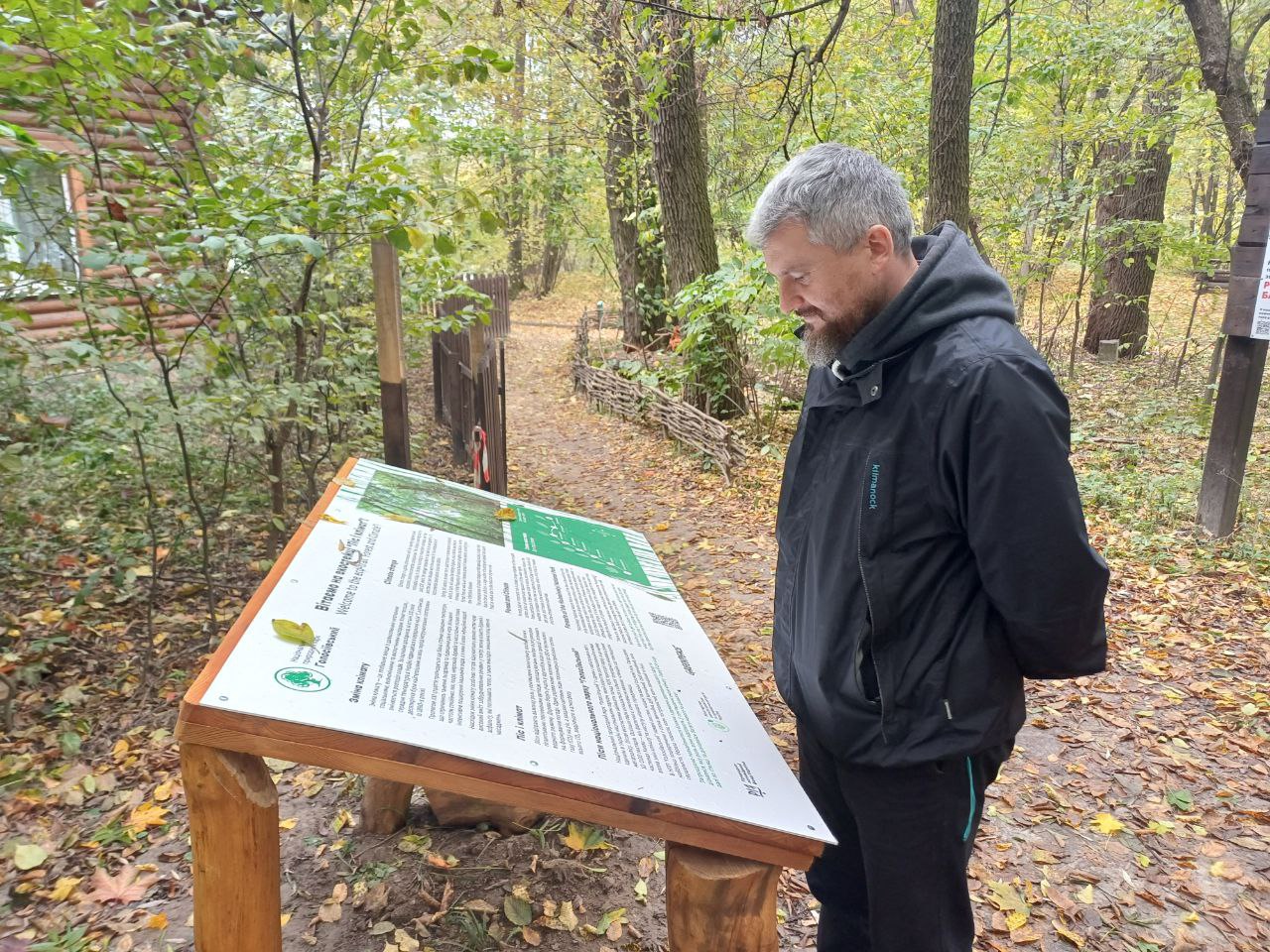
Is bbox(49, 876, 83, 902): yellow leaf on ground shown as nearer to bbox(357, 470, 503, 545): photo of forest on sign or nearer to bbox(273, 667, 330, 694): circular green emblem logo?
bbox(357, 470, 503, 545): photo of forest on sign

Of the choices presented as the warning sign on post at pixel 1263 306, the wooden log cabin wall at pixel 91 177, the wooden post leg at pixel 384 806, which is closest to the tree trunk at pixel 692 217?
the warning sign on post at pixel 1263 306

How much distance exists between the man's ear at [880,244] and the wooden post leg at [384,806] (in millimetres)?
2447

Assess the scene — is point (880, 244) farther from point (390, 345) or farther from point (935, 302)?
point (390, 345)

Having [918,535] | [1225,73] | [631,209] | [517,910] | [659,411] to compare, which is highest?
[1225,73]

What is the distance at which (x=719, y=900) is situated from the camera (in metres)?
1.58

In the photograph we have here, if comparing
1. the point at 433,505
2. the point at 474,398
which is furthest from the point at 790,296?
the point at 474,398

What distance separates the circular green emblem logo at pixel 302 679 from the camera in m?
1.45

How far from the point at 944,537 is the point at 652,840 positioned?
2.15m

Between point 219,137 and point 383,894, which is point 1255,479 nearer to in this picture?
point 383,894

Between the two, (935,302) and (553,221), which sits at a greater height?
(553,221)

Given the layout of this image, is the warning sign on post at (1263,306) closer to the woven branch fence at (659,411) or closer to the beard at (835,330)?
the woven branch fence at (659,411)

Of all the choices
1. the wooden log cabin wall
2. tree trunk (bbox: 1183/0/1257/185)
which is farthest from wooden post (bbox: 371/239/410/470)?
tree trunk (bbox: 1183/0/1257/185)

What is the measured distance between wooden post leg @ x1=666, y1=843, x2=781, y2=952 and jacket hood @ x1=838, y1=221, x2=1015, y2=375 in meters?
1.04

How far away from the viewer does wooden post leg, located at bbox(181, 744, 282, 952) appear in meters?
1.49
